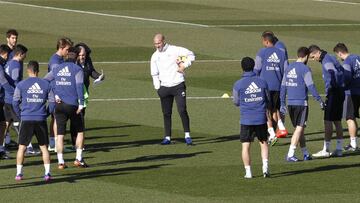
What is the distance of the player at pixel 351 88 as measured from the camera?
2681 cm

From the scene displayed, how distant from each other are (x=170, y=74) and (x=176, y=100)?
1.98 feet

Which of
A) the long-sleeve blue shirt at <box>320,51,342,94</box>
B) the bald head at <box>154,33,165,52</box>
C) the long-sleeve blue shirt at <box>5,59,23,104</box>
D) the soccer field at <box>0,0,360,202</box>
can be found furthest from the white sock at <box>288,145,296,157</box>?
the long-sleeve blue shirt at <box>5,59,23,104</box>

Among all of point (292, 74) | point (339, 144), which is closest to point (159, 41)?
point (292, 74)

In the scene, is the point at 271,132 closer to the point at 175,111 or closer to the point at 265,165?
the point at 265,165

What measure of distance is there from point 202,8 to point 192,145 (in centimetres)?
3591

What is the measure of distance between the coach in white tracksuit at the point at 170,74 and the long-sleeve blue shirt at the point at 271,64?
151 cm

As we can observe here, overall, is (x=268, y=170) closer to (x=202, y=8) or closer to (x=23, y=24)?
(x=23, y=24)

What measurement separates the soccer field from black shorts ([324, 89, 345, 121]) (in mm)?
941

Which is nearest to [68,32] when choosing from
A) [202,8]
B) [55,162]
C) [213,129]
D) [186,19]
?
[186,19]

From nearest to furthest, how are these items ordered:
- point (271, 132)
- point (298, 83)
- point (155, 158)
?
point (298, 83) → point (155, 158) → point (271, 132)

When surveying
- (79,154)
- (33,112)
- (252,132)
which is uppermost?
(33,112)

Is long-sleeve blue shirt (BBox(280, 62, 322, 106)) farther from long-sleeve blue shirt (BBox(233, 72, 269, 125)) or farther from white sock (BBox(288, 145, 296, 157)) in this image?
long-sleeve blue shirt (BBox(233, 72, 269, 125))

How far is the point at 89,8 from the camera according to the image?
62.1m

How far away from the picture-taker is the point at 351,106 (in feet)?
88.7
